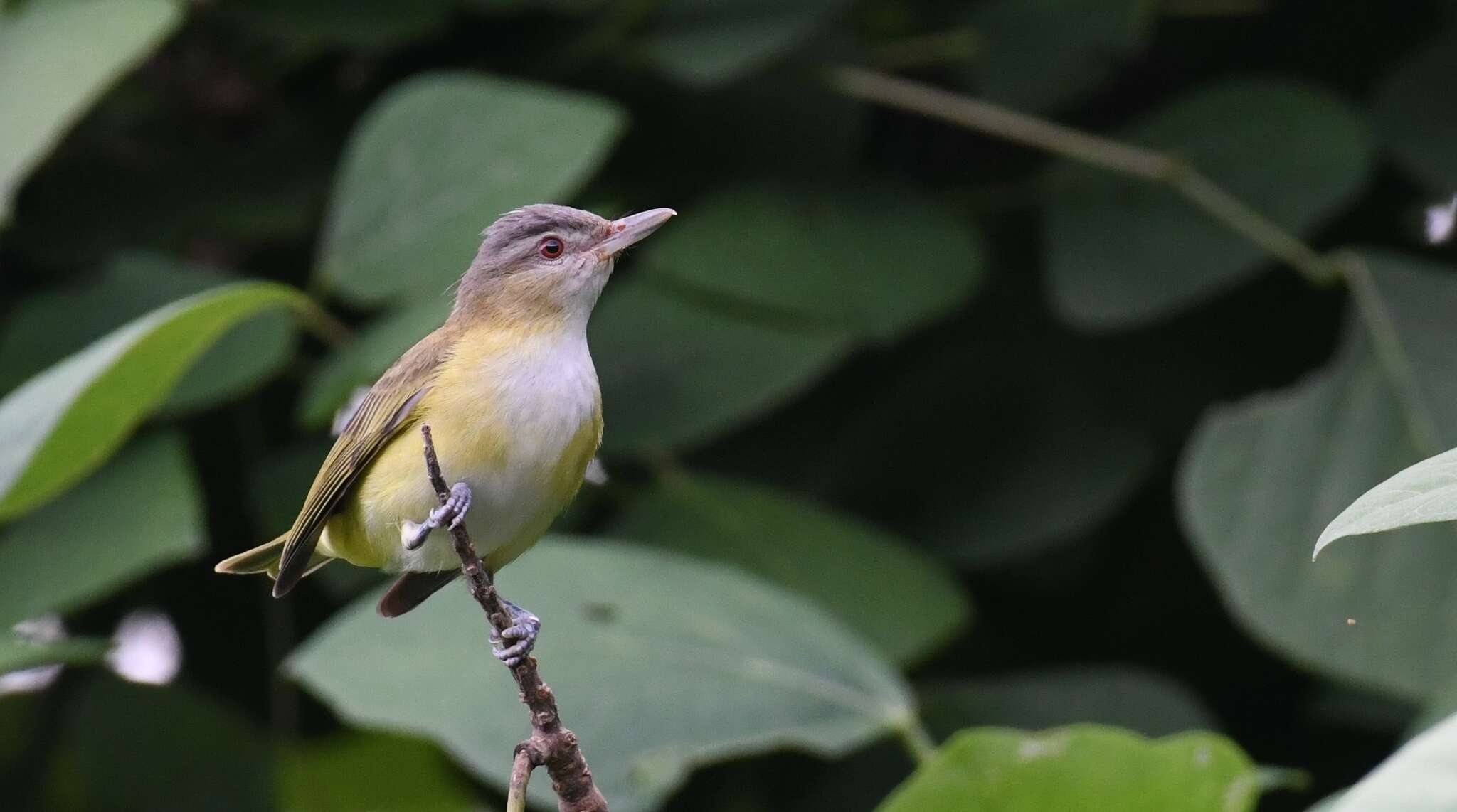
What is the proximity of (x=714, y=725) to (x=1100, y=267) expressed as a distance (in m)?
1.70

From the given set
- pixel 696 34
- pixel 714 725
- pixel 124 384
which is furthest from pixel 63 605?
pixel 696 34

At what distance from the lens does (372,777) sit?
15.7ft

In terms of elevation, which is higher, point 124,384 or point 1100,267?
point 124,384

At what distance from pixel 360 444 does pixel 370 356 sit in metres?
0.48

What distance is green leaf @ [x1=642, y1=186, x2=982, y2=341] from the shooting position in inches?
163

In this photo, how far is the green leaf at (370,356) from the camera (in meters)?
3.38

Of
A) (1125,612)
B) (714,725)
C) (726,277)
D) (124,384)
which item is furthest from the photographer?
(1125,612)

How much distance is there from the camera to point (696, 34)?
4219 mm

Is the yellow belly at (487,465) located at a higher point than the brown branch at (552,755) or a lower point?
lower

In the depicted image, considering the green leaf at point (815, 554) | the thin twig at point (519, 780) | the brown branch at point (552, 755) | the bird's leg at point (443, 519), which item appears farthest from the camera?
the green leaf at point (815, 554)

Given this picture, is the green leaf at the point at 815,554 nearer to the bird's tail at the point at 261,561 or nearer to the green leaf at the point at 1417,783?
the bird's tail at the point at 261,561

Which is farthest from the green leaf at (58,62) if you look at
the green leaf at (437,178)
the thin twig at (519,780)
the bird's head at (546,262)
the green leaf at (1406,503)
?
the green leaf at (1406,503)

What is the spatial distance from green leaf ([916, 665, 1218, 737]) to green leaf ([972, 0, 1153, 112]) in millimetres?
1640

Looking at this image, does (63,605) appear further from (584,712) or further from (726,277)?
(726,277)
